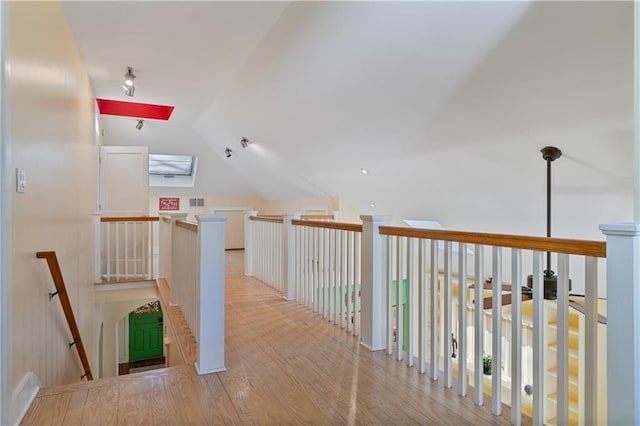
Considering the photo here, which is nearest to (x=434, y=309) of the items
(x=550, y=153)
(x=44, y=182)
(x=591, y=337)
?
(x=591, y=337)

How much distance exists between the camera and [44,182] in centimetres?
245

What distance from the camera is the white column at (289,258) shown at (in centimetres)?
412

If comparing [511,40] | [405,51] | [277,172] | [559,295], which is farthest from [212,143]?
[559,295]

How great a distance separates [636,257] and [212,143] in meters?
7.51

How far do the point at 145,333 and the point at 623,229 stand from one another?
31.3 feet

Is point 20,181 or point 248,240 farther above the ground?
point 20,181

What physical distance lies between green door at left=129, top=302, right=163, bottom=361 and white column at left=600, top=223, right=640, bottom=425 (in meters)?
9.17

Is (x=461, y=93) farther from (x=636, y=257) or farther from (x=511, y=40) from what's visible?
(x=636, y=257)

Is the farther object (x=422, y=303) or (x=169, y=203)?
(x=169, y=203)

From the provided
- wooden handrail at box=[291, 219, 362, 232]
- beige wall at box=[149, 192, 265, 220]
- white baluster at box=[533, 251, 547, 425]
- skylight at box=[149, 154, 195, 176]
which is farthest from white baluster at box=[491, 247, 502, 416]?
beige wall at box=[149, 192, 265, 220]

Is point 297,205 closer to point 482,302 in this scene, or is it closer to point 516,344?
point 482,302

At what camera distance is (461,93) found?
320 centimetres

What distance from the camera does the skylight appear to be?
341 inches

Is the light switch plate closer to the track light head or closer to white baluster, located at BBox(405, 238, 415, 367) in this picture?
white baluster, located at BBox(405, 238, 415, 367)
